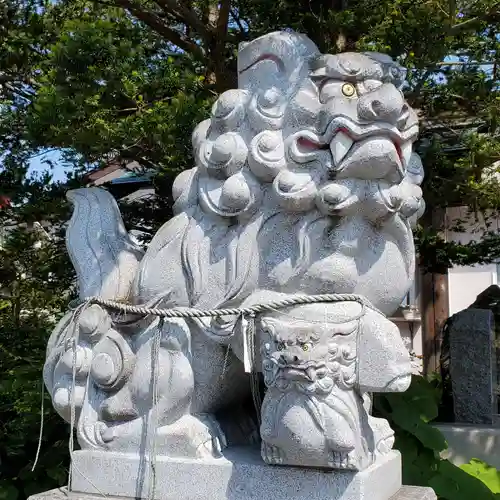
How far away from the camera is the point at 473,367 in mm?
5270

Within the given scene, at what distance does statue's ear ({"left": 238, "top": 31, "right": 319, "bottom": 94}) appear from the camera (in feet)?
6.55

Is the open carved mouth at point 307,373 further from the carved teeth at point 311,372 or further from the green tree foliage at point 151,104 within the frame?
the green tree foliage at point 151,104

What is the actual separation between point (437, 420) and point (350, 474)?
12.9 feet

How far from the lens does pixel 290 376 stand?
5.57ft

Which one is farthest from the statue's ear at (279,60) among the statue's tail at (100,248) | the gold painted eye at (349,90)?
the statue's tail at (100,248)

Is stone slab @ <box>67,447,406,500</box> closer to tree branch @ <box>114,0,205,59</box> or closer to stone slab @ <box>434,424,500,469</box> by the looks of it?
tree branch @ <box>114,0,205,59</box>

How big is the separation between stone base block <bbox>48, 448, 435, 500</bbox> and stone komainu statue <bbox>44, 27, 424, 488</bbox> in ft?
0.15

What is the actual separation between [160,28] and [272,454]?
2.89 m

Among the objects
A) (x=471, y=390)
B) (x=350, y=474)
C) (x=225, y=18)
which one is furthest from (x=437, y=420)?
(x=350, y=474)

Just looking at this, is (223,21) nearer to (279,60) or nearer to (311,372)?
(279,60)

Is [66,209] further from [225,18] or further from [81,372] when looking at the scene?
[81,372]

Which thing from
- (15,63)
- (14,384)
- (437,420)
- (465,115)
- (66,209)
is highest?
(15,63)

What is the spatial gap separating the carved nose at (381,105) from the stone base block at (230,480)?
0.95 m

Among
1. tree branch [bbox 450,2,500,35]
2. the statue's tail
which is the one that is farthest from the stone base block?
tree branch [bbox 450,2,500,35]
